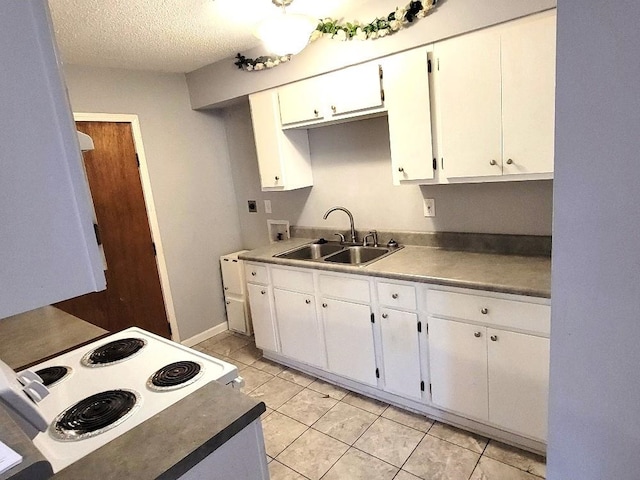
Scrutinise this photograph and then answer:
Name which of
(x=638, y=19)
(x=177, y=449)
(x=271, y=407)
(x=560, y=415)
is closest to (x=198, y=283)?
(x=271, y=407)

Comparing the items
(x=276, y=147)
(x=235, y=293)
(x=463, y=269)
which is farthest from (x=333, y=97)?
(x=235, y=293)

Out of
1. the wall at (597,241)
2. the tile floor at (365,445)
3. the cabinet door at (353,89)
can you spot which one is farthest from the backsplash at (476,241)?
the wall at (597,241)

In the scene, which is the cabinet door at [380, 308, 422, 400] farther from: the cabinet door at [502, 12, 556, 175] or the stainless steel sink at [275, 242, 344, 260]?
the cabinet door at [502, 12, 556, 175]

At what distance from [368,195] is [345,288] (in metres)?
0.82

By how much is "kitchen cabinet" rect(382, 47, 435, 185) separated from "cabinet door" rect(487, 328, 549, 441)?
975mm

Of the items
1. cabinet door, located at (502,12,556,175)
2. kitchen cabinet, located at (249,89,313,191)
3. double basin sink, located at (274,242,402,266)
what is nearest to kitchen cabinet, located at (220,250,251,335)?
double basin sink, located at (274,242,402,266)

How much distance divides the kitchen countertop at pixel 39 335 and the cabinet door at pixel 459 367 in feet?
5.66

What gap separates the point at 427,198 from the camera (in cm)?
258

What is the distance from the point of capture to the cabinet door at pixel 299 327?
2678 millimetres

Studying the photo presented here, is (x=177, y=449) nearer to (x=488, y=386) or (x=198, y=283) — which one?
(x=488, y=386)

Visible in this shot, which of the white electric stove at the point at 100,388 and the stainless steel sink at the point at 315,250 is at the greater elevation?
the stainless steel sink at the point at 315,250

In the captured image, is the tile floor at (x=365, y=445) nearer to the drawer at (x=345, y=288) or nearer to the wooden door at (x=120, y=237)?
the drawer at (x=345, y=288)

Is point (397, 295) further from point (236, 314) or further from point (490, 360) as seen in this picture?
point (236, 314)

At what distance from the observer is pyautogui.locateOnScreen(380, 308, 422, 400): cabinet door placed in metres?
2.19
